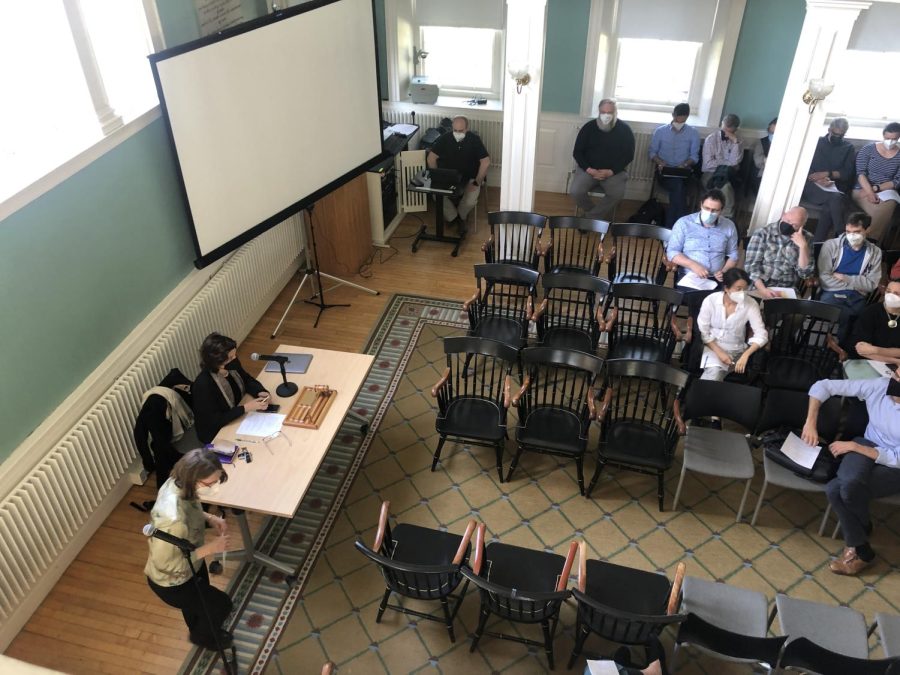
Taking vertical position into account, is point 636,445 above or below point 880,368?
below

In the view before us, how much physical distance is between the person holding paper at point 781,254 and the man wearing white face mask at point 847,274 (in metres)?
0.15

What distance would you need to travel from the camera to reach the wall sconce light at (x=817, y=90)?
582cm

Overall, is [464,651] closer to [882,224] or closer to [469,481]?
[469,481]

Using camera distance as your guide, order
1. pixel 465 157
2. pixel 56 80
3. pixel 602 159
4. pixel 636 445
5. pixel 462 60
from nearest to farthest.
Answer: pixel 56 80 → pixel 636 445 → pixel 465 157 → pixel 602 159 → pixel 462 60

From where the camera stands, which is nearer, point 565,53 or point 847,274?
point 847,274

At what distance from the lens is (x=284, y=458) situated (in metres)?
4.48

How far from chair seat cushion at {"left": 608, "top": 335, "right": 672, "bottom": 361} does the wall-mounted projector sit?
4608 mm

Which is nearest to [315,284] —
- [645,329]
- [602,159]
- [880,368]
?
[645,329]

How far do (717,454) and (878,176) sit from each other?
4712 millimetres

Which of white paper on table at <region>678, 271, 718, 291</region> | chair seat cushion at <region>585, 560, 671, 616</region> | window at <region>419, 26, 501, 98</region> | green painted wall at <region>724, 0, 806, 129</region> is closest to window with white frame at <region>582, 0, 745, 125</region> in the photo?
green painted wall at <region>724, 0, 806, 129</region>

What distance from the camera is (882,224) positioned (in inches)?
312

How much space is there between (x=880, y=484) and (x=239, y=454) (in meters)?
4.09

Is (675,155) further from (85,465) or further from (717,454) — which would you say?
(85,465)

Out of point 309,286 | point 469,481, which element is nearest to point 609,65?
point 309,286
